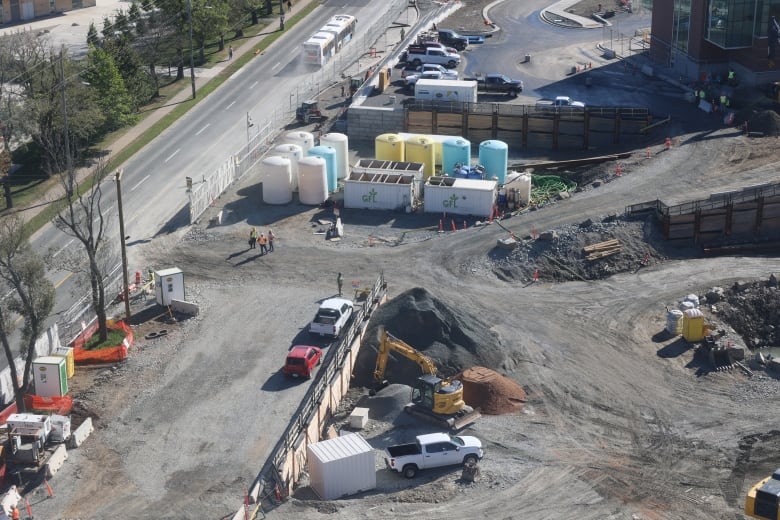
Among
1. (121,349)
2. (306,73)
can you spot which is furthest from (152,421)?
(306,73)

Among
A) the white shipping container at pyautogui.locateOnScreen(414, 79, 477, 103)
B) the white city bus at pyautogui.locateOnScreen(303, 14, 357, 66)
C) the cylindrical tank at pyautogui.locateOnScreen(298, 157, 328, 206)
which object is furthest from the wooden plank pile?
the white city bus at pyautogui.locateOnScreen(303, 14, 357, 66)

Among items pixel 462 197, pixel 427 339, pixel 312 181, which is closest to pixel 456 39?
pixel 312 181

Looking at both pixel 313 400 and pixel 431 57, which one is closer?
pixel 313 400

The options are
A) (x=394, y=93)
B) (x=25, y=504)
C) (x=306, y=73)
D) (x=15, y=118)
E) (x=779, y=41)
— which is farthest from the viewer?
(x=306, y=73)

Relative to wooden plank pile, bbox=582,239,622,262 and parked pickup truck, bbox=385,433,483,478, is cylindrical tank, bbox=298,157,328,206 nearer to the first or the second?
wooden plank pile, bbox=582,239,622,262

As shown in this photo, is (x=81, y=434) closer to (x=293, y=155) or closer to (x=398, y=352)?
(x=398, y=352)

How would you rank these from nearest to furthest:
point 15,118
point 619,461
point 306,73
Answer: point 619,461 < point 15,118 < point 306,73

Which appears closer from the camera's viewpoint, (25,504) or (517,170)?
(25,504)

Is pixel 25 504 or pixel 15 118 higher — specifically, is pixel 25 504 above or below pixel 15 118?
below

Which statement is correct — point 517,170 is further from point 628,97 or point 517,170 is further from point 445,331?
point 445,331
